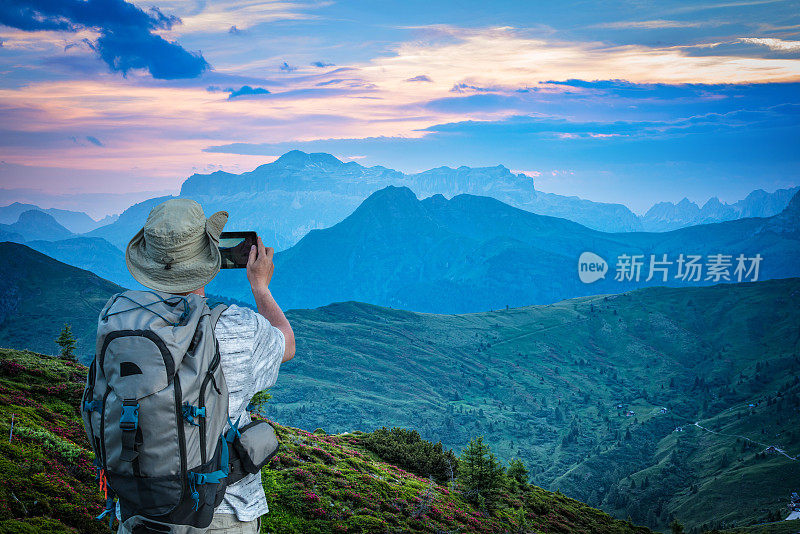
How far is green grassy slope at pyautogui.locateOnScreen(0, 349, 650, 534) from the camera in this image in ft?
42.5

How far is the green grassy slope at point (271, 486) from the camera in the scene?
42.5 ft

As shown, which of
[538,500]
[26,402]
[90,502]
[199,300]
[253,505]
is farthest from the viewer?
[538,500]

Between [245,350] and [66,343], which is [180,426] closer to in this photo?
[245,350]

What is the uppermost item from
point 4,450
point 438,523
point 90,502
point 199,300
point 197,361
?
Answer: point 199,300

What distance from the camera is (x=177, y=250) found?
529 cm

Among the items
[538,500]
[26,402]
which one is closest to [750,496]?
[538,500]

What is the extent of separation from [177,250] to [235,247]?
68cm

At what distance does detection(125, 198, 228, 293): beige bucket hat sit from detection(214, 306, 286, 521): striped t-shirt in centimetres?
67

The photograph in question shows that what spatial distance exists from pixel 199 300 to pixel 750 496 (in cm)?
20830

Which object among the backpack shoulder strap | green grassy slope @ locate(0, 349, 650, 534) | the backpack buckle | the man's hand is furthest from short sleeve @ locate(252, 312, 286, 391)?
green grassy slope @ locate(0, 349, 650, 534)

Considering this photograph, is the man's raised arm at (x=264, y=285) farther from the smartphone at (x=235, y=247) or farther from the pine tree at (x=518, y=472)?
the pine tree at (x=518, y=472)

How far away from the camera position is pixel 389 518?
2131 cm

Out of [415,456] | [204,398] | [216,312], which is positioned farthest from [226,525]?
[415,456]

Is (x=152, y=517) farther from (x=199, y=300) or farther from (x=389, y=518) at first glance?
(x=389, y=518)
